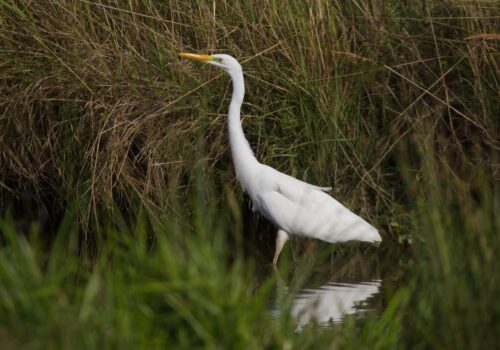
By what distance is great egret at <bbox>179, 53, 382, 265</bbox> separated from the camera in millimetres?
5430

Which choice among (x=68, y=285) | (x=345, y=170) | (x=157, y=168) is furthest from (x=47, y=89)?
(x=68, y=285)

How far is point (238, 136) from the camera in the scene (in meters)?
5.50

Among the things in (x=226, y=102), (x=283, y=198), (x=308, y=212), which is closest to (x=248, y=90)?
(x=226, y=102)

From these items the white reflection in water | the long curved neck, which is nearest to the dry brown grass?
the long curved neck

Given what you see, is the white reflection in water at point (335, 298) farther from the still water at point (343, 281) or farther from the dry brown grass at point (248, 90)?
the dry brown grass at point (248, 90)

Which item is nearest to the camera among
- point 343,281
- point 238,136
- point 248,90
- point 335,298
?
point 335,298

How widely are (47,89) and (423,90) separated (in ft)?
7.04

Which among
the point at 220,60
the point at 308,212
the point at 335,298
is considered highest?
the point at 220,60

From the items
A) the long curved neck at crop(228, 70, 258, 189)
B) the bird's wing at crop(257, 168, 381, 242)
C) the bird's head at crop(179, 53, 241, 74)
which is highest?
the bird's head at crop(179, 53, 241, 74)

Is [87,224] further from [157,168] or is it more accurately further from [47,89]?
[47,89]

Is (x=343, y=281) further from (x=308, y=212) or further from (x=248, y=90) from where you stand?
(x=248, y=90)

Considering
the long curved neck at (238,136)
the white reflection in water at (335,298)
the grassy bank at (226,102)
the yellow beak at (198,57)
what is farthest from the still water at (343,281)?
the yellow beak at (198,57)

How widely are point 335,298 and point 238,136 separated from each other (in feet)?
4.14

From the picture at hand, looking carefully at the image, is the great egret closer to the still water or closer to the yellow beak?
the yellow beak
